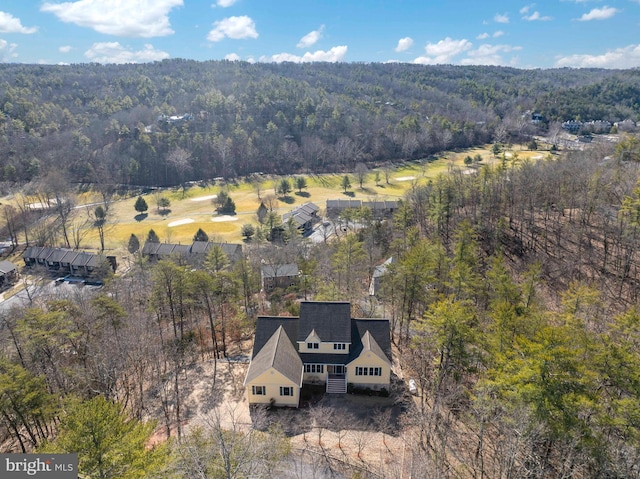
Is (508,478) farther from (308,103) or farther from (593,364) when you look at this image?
(308,103)

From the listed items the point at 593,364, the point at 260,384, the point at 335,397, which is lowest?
the point at 335,397

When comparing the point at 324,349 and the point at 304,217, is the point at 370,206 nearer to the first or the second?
the point at 304,217

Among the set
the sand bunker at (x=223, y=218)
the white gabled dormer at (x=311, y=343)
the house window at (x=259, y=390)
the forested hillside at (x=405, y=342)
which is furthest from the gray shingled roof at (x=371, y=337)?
the sand bunker at (x=223, y=218)

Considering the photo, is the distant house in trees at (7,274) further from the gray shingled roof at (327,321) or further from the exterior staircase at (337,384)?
the exterior staircase at (337,384)

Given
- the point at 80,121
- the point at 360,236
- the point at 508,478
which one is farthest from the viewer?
the point at 80,121

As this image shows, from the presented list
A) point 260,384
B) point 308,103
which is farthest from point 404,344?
point 308,103

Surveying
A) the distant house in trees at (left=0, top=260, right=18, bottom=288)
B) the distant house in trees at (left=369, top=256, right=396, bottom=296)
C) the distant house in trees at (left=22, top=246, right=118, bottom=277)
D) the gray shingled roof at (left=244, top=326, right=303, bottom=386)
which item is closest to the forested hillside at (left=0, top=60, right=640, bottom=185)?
the distant house in trees at (left=22, top=246, right=118, bottom=277)

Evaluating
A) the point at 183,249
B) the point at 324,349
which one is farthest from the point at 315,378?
the point at 183,249
